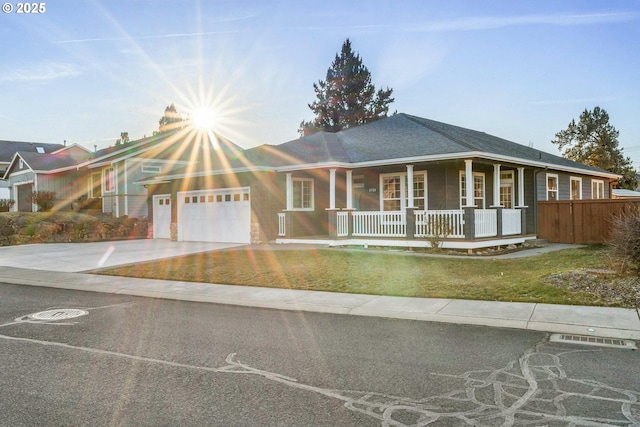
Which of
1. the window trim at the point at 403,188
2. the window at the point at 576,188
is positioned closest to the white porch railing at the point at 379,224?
the window trim at the point at 403,188

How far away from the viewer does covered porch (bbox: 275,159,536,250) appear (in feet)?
54.4

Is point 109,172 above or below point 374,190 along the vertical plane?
above

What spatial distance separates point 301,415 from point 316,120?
161 feet

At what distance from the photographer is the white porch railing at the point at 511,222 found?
1828cm

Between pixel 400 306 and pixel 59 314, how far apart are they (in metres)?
6.08

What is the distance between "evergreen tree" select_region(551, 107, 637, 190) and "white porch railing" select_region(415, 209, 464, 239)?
139 ft

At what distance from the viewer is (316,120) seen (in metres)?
51.9

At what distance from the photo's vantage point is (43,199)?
33375 millimetres

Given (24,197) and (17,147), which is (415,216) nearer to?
(24,197)

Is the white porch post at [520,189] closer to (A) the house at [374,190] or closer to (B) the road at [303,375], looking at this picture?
(A) the house at [374,190]

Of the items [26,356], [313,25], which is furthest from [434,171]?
[26,356]

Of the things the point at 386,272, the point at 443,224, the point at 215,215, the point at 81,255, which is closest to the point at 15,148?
the point at 215,215

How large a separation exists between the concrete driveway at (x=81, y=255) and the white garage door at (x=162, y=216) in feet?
12.6

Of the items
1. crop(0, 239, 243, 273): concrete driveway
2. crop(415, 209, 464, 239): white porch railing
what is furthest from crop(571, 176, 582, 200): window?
crop(0, 239, 243, 273): concrete driveway
